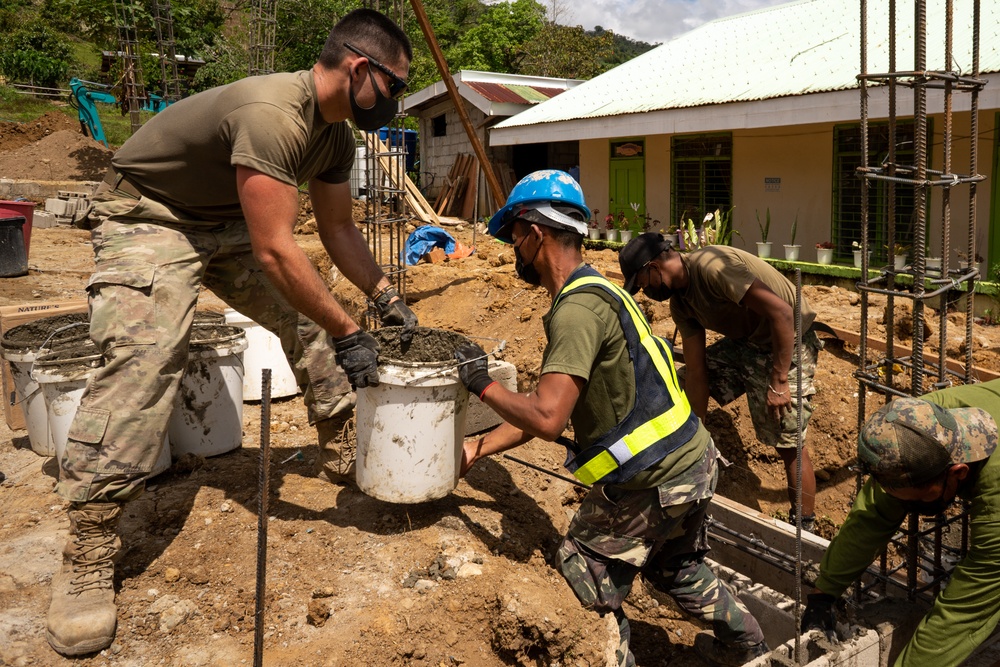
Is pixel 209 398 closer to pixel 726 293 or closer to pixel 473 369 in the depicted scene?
pixel 473 369

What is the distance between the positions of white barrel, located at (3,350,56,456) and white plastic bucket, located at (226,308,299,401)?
1246mm

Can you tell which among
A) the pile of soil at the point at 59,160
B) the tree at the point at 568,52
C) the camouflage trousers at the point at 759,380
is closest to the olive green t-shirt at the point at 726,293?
the camouflage trousers at the point at 759,380

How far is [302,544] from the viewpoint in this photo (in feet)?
10.9

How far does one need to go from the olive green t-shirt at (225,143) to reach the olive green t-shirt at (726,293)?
1.97 meters

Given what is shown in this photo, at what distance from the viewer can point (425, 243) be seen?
11617 millimetres

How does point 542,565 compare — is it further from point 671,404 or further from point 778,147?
point 778,147

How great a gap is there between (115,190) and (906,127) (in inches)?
353

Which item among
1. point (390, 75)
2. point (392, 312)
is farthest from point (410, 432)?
point (390, 75)

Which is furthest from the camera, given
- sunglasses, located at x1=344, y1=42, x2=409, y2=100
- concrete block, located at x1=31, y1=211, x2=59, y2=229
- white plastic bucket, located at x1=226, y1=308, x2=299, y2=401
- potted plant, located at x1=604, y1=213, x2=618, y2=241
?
concrete block, located at x1=31, y1=211, x2=59, y2=229

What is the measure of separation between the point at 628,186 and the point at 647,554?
11424 millimetres

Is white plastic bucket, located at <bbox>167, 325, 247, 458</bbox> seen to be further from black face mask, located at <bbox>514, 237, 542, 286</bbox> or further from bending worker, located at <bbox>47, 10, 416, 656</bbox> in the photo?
black face mask, located at <bbox>514, 237, 542, 286</bbox>

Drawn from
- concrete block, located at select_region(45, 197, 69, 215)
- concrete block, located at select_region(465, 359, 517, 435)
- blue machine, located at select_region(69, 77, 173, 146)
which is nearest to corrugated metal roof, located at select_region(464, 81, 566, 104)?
blue machine, located at select_region(69, 77, 173, 146)

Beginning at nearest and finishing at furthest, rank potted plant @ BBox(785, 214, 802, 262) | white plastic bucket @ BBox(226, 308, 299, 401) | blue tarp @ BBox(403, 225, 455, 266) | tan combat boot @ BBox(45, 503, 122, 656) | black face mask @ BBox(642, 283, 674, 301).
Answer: tan combat boot @ BBox(45, 503, 122, 656), black face mask @ BBox(642, 283, 674, 301), white plastic bucket @ BBox(226, 308, 299, 401), potted plant @ BBox(785, 214, 802, 262), blue tarp @ BBox(403, 225, 455, 266)

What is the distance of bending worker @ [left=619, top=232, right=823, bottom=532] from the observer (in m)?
3.97
